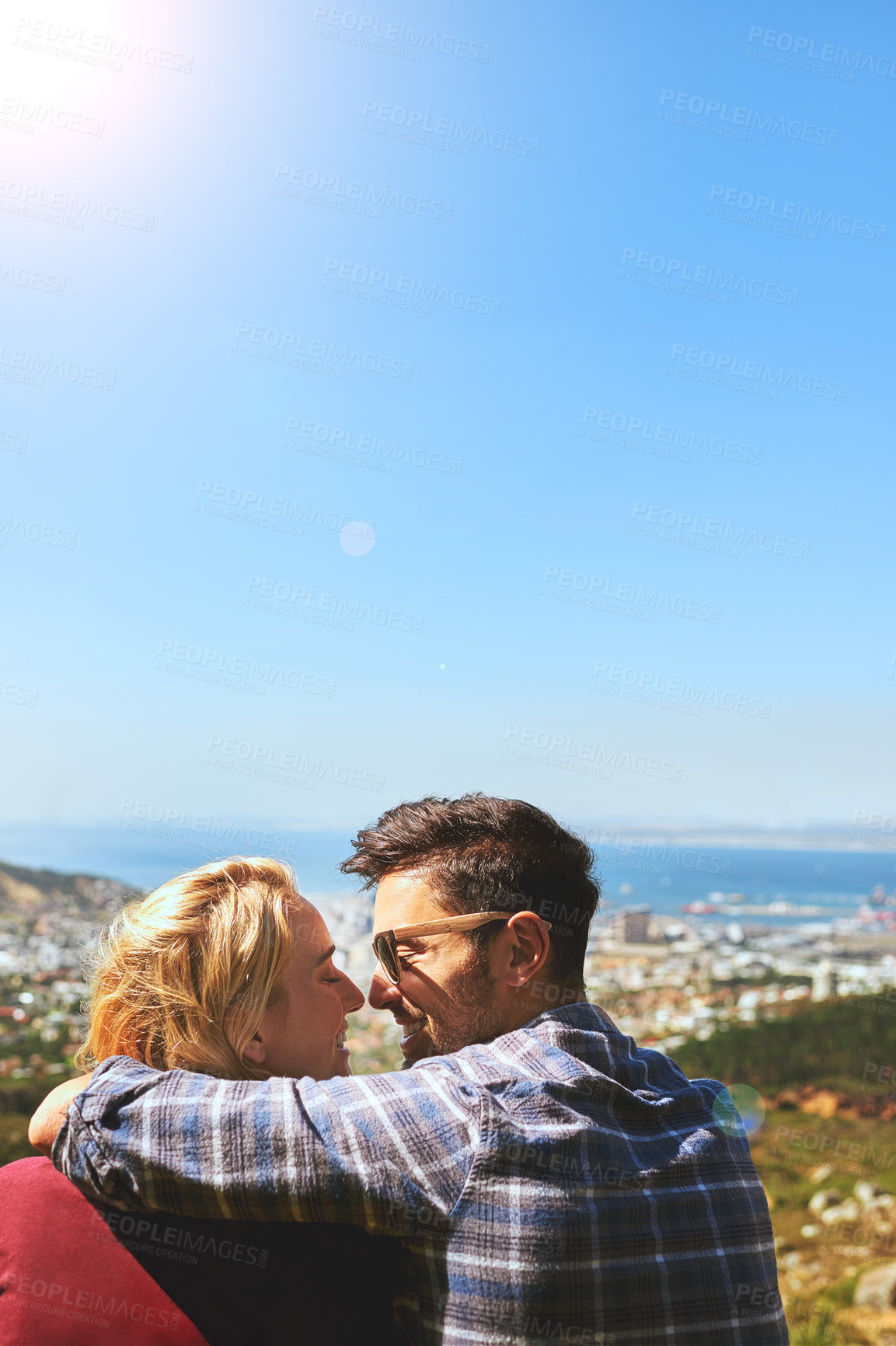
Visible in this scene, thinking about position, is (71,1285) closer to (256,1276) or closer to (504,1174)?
(256,1276)

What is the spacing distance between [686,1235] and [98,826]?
42.2 metres

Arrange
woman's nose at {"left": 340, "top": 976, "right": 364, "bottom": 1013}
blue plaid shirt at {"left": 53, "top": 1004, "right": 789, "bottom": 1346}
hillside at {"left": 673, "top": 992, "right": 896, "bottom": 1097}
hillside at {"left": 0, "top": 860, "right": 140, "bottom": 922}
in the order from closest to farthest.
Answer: blue plaid shirt at {"left": 53, "top": 1004, "right": 789, "bottom": 1346} → woman's nose at {"left": 340, "top": 976, "right": 364, "bottom": 1013} → hillside at {"left": 673, "top": 992, "right": 896, "bottom": 1097} → hillside at {"left": 0, "top": 860, "right": 140, "bottom": 922}

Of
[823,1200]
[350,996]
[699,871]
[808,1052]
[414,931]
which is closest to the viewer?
[414,931]

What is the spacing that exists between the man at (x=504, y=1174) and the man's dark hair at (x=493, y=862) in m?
0.35

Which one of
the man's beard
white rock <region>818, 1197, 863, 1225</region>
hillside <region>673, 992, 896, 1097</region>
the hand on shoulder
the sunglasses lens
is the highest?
the sunglasses lens

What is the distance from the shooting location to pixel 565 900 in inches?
93.2

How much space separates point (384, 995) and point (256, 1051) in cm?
36

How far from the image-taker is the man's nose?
7.64ft

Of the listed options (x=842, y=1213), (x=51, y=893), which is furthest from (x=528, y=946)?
(x=51, y=893)

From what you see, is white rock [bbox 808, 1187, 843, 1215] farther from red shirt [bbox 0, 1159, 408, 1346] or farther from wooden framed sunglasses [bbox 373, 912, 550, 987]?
red shirt [bbox 0, 1159, 408, 1346]

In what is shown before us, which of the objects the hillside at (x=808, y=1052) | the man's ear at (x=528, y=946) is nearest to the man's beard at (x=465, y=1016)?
the man's ear at (x=528, y=946)

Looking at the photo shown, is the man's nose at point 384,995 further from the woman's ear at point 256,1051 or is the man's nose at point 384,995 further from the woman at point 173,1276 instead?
the woman at point 173,1276

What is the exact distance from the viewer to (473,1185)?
61.1 inches

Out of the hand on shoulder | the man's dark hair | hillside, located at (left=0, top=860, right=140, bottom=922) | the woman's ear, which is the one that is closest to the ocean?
hillside, located at (left=0, top=860, right=140, bottom=922)
